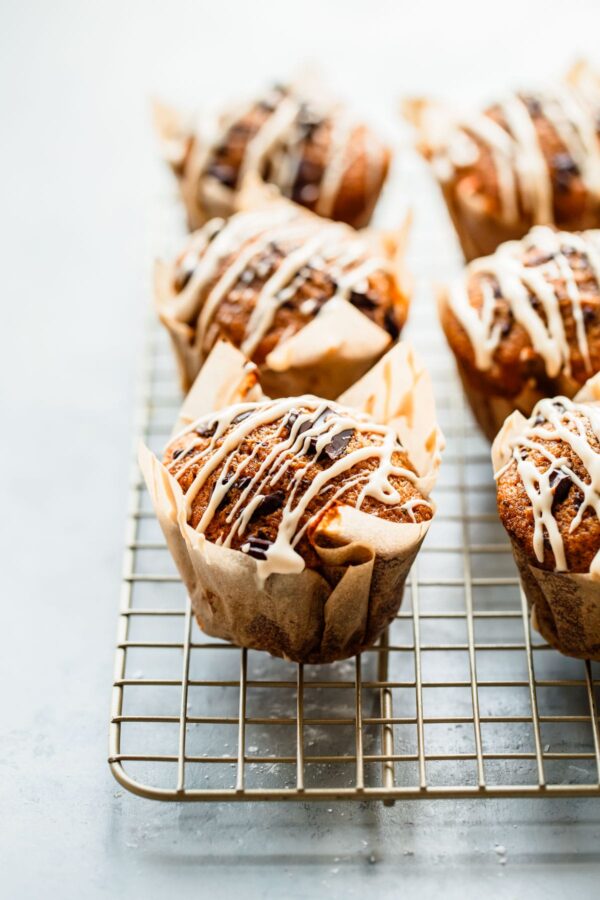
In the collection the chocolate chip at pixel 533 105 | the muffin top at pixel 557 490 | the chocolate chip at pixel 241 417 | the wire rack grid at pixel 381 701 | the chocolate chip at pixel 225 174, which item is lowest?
the wire rack grid at pixel 381 701

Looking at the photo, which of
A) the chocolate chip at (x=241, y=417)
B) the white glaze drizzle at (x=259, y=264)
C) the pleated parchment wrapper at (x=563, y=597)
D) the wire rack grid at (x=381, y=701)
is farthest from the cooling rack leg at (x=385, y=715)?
the white glaze drizzle at (x=259, y=264)

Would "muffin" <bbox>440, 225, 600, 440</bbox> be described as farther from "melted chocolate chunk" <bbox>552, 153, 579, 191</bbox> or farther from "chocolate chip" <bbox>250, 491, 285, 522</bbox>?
"chocolate chip" <bbox>250, 491, 285, 522</bbox>

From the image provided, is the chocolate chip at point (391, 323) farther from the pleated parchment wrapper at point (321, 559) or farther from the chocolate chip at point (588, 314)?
the chocolate chip at point (588, 314)

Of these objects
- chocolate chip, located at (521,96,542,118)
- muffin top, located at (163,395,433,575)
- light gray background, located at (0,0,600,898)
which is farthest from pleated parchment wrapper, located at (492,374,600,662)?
chocolate chip, located at (521,96,542,118)

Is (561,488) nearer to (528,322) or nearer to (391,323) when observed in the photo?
(528,322)

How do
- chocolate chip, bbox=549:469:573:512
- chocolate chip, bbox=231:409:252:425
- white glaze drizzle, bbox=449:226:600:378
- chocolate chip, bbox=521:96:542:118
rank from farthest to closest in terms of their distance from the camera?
chocolate chip, bbox=521:96:542:118
white glaze drizzle, bbox=449:226:600:378
chocolate chip, bbox=231:409:252:425
chocolate chip, bbox=549:469:573:512

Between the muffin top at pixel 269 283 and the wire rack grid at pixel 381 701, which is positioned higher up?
the muffin top at pixel 269 283
